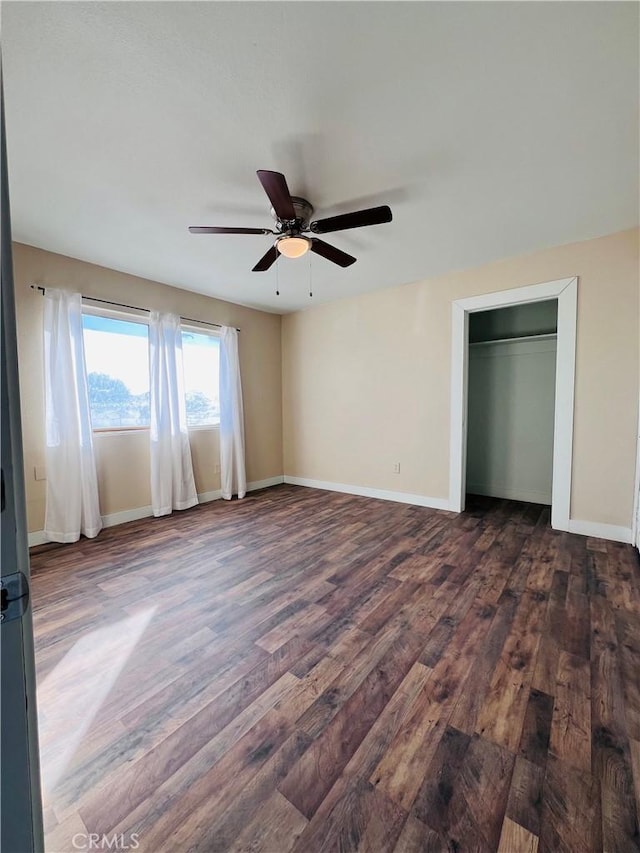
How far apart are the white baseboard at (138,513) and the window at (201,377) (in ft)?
3.07

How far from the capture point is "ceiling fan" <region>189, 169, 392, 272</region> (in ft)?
5.90

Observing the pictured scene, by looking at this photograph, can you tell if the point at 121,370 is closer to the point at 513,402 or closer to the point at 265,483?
the point at 265,483

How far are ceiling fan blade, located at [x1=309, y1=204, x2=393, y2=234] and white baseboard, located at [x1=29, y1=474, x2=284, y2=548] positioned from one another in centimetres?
328

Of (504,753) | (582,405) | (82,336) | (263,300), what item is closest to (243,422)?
(263,300)

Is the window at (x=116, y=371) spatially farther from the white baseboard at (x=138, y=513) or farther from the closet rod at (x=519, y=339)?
the closet rod at (x=519, y=339)

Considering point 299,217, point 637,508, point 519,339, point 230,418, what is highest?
point 299,217

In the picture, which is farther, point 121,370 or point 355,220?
point 121,370

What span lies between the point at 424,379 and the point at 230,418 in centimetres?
245

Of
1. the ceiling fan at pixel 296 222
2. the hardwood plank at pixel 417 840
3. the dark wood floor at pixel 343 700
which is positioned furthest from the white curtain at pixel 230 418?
the hardwood plank at pixel 417 840

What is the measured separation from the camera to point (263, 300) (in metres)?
4.52

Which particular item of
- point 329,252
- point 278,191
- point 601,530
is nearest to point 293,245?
point 329,252

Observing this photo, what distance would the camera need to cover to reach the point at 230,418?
176 inches

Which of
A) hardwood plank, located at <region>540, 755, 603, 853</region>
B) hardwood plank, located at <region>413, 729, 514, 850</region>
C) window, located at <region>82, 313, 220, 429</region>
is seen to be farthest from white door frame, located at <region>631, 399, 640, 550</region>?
window, located at <region>82, 313, 220, 429</region>

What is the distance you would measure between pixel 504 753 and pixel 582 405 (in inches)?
111
